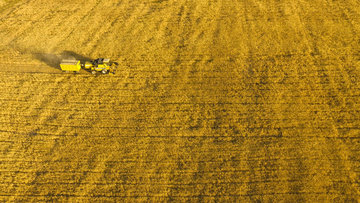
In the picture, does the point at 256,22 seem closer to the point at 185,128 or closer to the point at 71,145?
the point at 185,128

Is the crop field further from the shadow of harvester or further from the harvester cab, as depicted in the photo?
the harvester cab

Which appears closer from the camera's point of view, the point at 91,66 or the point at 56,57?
the point at 91,66

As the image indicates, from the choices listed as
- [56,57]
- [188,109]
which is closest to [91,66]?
[56,57]

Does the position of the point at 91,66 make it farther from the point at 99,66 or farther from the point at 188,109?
the point at 188,109

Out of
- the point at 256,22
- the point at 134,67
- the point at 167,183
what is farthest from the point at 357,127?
the point at 134,67

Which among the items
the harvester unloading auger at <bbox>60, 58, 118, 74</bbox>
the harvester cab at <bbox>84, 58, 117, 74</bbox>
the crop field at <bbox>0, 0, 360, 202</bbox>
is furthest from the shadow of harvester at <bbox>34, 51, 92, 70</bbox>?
the harvester cab at <bbox>84, 58, 117, 74</bbox>

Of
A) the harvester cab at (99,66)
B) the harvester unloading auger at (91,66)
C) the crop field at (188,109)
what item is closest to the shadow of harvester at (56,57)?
the crop field at (188,109)
